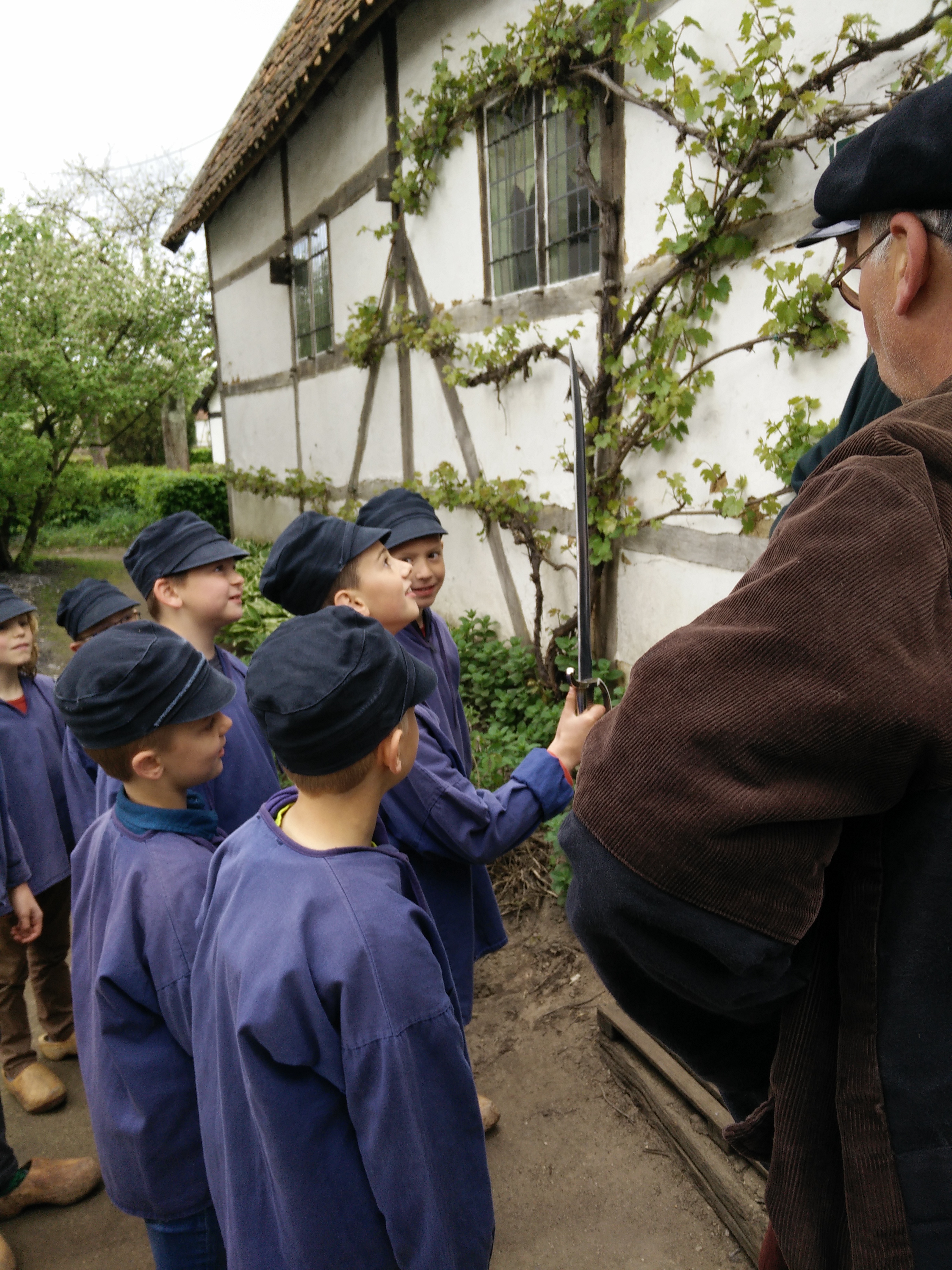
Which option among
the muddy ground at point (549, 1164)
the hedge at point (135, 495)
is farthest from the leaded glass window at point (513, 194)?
the hedge at point (135, 495)

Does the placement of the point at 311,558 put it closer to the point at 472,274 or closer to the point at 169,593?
the point at 169,593

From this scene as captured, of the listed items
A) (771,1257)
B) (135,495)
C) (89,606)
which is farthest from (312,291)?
(135,495)

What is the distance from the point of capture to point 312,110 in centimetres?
830

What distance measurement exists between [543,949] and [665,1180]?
1.27m

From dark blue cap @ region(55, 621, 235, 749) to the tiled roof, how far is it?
5.80 metres

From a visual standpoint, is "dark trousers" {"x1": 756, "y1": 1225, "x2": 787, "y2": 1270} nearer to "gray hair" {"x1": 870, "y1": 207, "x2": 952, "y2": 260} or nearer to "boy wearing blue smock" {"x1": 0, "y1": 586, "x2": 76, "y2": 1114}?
"gray hair" {"x1": 870, "y1": 207, "x2": 952, "y2": 260}

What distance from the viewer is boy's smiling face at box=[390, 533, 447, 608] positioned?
2826 millimetres

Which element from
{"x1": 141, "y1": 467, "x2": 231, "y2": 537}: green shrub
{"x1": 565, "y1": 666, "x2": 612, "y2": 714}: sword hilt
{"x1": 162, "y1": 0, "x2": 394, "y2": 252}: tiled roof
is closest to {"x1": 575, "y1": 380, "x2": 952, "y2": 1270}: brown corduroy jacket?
{"x1": 565, "y1": 666, "x2": 612, "y2": 714}: sword hilt

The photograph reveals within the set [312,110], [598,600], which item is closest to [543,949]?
[598,600]

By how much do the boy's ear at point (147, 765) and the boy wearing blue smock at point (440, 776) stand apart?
545 millimetres

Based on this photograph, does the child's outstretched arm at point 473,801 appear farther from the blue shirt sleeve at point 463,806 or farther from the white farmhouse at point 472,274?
the white farmhouse at point 472,274

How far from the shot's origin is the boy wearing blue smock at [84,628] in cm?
299

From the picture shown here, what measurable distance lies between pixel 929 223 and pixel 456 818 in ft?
5.10

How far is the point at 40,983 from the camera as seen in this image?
3373mm
